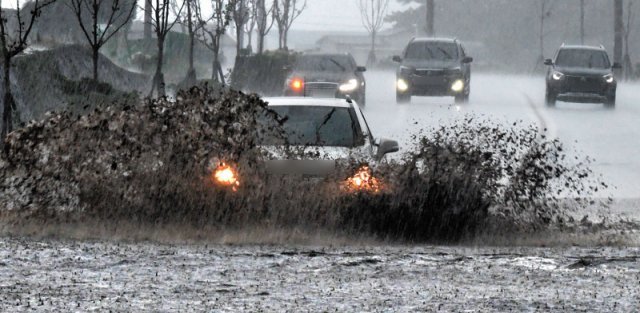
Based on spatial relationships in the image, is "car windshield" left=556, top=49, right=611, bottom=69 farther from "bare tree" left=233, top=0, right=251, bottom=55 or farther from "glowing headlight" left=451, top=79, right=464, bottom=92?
"bare tree" left=233, top=0, right=251, bottom=55

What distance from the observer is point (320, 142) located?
14180 millimetres

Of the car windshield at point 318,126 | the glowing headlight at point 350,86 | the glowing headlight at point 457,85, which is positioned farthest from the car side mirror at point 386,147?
the glowing headlight at point 457,85

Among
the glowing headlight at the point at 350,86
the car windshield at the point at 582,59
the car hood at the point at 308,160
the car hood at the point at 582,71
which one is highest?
the car windshield at the point at 582,59

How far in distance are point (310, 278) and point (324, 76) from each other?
24.0 m

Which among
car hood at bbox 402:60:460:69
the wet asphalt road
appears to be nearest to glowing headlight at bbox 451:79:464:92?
car hood at bbox 402:60:460:69

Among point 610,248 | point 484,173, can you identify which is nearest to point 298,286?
point 610,248

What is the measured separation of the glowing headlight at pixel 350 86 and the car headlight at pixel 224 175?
64.9 ft

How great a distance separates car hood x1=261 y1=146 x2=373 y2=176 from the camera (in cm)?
1345

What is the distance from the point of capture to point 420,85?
122 ft

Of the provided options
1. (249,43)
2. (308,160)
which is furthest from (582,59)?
(249,43)

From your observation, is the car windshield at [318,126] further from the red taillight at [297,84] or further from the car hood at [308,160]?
the red taillight at [297,84]

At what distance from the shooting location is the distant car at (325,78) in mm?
33406

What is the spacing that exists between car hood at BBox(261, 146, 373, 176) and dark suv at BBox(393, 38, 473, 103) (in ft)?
75.1

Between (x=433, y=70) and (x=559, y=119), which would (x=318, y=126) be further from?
(x=433, y=70)
